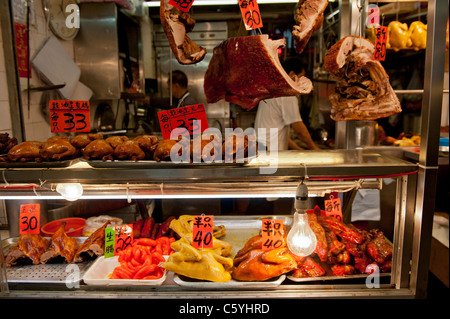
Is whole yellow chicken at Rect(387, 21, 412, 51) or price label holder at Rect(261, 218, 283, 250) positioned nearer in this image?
price label holder at Rect(261, 218, 283, 250)

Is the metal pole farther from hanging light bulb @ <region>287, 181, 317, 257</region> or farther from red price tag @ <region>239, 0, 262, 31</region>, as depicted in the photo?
red price tag @ <region>239, 0, 262, 31</region>

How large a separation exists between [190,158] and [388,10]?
454 cm

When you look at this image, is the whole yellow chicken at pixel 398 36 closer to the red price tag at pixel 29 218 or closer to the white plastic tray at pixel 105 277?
the white plastic tray at pixel 105 277

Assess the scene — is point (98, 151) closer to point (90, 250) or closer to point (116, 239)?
point (116, 239)

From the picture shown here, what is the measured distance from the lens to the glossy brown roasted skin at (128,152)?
196cm

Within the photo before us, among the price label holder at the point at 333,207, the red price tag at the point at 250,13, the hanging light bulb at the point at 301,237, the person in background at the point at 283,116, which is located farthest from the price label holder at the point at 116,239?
the person in background at the point at 283,116

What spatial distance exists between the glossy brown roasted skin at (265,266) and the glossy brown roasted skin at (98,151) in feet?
3.53

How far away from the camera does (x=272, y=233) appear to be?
2146 millimetres

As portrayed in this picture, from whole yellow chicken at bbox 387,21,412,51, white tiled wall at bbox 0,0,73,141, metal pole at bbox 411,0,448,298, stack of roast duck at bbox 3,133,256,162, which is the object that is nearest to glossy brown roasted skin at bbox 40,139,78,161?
stack of roast duck at bbox 3,133,256,162

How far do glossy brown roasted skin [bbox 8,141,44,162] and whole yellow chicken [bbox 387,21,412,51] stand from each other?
400cm

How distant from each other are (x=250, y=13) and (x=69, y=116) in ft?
4.39

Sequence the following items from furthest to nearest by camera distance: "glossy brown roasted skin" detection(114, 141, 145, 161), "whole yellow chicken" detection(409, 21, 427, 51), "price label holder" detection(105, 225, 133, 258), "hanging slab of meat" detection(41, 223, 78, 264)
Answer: "whole yellow chicken" detection(409, 21, 427, 51)
"hanging slab of meat" detection(41, 223, 78, 264)
"price label holder" detection(105, 225, 133, 258)
"glossy brown roasted skin" detection(114, 141, 145, 161)

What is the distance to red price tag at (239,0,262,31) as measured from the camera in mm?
1923
